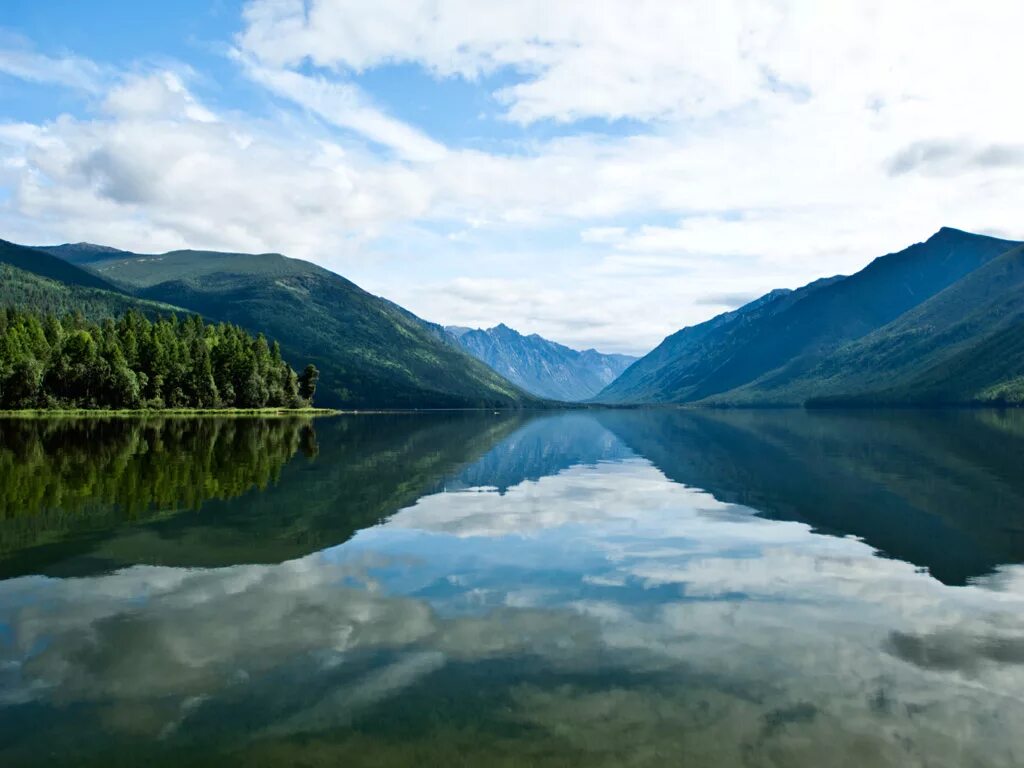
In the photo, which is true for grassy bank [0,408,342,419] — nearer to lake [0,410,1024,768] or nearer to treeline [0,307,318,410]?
treeline [0,307,318,410]

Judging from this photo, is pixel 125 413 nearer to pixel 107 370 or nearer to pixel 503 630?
pixel 107 370

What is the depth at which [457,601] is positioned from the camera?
22.0m

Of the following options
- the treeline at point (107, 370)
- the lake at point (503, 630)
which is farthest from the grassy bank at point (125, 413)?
the lake at point (503, 630)

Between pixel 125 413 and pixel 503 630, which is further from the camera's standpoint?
pixel 125 413

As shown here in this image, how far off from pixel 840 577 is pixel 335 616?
18108 millimetres

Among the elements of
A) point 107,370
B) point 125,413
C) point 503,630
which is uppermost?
point 107,370

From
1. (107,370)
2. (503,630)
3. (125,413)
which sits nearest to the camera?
(503,630)

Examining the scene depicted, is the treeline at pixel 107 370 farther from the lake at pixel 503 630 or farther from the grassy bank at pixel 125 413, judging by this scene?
the lake at pixel 503 630

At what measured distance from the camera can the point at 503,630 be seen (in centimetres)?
1922

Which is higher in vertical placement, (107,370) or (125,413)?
(107,370)

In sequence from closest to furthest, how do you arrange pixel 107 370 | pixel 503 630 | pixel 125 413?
1. pixel 503 630
2. pixel 125 413
3. pixel 107 370

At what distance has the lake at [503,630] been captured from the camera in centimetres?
1304

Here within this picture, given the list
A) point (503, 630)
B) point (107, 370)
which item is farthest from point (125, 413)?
point (503, 630)

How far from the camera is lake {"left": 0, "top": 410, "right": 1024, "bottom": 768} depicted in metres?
13.0
